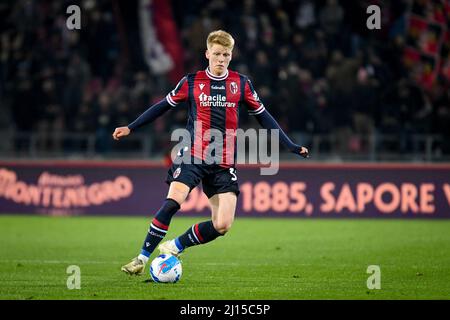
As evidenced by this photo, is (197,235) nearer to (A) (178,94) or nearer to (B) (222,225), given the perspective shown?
(B) (222,225)

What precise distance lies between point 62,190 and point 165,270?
421 inches

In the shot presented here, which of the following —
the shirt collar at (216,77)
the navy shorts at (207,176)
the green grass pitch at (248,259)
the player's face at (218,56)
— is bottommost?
the green grass pitch at (248,259)

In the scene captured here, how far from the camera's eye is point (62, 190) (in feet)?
64.4

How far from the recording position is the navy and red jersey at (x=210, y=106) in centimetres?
969

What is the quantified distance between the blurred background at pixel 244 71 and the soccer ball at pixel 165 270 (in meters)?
10.1

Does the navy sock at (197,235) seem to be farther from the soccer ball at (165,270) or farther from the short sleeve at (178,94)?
the short sleeve at (178,94)

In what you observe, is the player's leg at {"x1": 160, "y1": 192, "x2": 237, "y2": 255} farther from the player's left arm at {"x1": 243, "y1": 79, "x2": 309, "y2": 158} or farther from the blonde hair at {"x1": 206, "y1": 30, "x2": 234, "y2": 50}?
the blonde hair at {"x1": 206, "y1": 30, "x2": 234, "y2": 50}

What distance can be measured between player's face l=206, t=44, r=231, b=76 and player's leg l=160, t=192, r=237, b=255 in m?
1.26

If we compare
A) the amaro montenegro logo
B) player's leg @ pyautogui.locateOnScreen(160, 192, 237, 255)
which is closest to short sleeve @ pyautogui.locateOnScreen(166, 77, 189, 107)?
player's leg @ pyautogui.locateOnScreen(160, 192, 237, 255)

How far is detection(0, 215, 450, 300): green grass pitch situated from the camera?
28.7ft

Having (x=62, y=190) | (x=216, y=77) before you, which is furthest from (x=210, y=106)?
(x=62, y=190)

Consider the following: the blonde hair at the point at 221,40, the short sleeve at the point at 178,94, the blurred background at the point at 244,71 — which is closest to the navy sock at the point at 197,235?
the short sleeve at the point at 178,94
